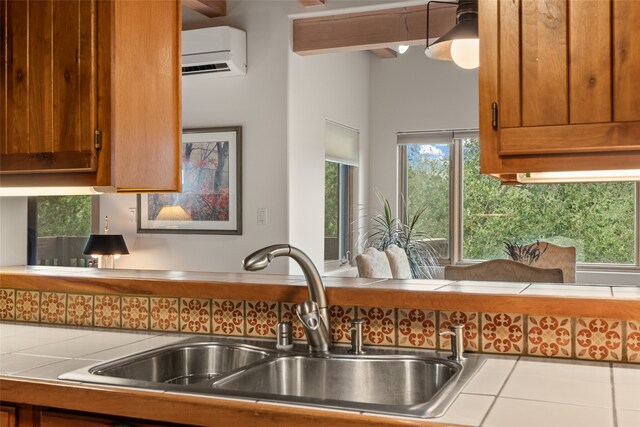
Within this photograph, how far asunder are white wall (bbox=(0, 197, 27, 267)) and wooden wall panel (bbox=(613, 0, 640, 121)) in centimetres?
212

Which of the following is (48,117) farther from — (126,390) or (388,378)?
(388,378)

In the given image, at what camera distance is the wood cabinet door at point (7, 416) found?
5.17ft

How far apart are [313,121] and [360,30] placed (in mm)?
827

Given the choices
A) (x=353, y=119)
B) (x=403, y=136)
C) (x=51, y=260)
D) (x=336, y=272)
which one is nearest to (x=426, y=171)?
(x=403, y=136)

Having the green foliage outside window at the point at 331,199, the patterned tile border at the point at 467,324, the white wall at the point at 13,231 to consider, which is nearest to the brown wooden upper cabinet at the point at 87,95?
the white wall at the point at 13,231

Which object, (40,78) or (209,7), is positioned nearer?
(40,78)

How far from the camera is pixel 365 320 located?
1.84 metres

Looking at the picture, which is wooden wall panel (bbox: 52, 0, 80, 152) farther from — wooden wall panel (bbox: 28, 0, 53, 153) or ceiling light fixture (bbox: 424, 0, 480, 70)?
ceiling light fixture (bbox: 424, 0, 480, 70)

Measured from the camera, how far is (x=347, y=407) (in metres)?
1.28

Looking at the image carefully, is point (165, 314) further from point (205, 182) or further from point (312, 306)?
point (205, 182)

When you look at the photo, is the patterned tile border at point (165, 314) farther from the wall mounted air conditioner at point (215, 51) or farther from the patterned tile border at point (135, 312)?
the wall mounted air conditioner at point (215, 51)

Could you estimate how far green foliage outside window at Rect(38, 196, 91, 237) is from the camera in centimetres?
584

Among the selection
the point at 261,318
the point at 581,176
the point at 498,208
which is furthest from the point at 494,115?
the point at 498,208

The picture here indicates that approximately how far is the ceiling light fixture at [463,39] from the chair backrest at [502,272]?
1.01 m
